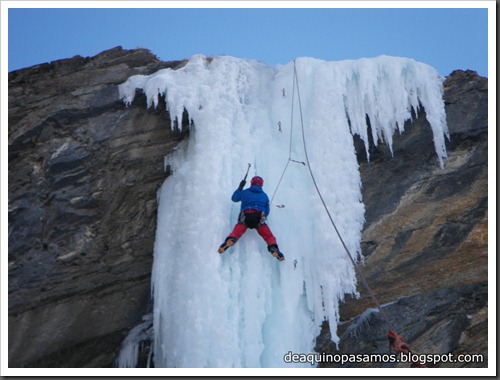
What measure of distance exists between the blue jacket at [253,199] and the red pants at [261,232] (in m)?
0.22

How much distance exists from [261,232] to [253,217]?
223 millimetres

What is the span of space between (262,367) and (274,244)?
1560 mm

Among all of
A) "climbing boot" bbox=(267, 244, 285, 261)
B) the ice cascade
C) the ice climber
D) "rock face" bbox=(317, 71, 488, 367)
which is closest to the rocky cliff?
"rock face" bbox=(317, 71, 488, 367)

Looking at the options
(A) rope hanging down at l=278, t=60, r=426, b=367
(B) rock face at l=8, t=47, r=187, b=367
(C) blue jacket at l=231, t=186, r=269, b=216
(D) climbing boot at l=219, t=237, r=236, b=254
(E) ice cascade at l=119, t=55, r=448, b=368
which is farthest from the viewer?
(B) rock face at l=8, t=47, r=187, b=367

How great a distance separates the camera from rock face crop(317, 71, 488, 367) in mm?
9773

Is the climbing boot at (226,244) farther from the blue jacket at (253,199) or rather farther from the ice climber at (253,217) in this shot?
the blue jacket at (253,199)

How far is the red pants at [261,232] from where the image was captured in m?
9.78

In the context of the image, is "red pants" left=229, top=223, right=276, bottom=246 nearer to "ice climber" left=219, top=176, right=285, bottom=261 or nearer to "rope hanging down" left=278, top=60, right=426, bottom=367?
"ice climber" left=219, top=176, right=285, bottom=261

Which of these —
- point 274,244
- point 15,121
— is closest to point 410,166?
point 274,244

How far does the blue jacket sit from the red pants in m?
0.22

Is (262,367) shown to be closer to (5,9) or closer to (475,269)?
(475,269)

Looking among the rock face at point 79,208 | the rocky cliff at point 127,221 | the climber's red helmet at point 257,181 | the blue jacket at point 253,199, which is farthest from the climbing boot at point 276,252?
the rock face at point 79,208

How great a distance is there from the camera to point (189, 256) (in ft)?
32.8

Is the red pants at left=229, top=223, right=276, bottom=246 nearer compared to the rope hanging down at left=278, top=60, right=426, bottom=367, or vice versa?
the rope hanging down at left=278, top=60, right=426, bottom=367
